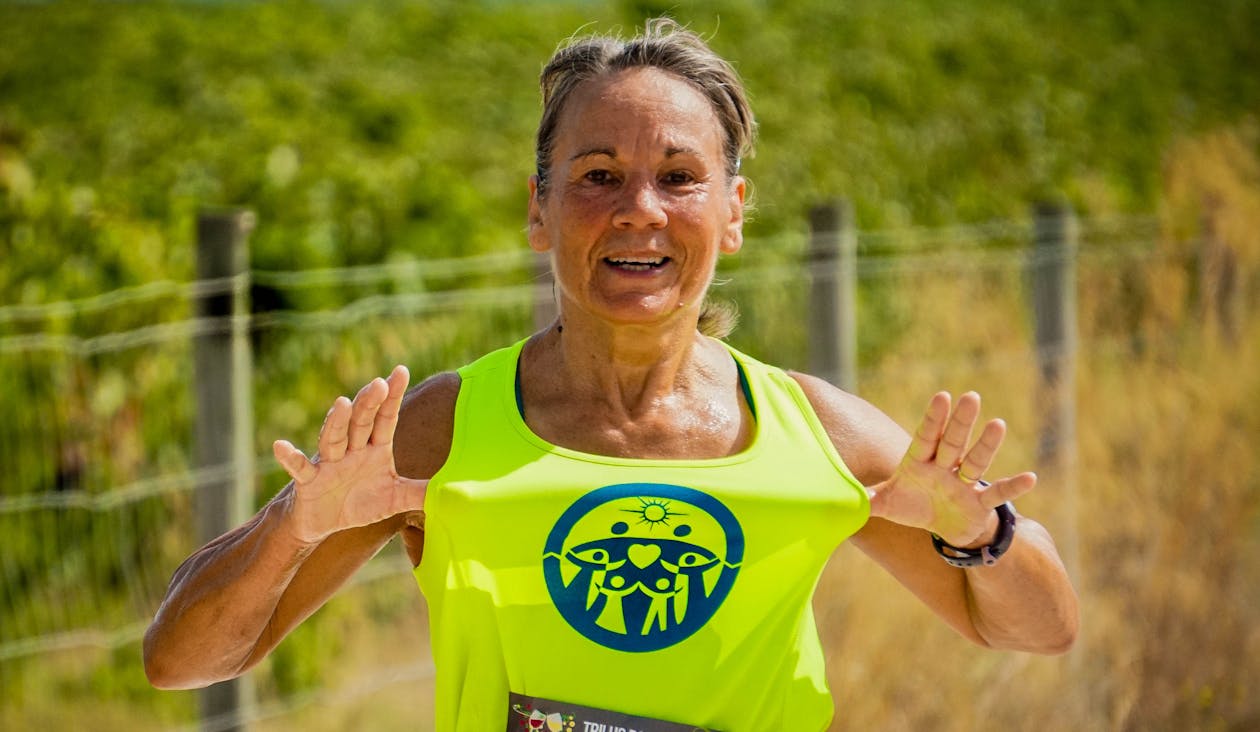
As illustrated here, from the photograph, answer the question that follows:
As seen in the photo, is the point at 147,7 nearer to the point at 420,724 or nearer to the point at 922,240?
the point at 922,240

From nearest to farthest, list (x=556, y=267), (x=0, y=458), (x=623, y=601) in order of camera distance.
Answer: (x=623, y=601), (x=556, y=267), (x=0, y=458)

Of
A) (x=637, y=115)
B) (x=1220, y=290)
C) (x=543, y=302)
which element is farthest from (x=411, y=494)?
(x=1220, y=290)

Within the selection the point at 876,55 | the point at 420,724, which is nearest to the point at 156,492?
the point at 420,724

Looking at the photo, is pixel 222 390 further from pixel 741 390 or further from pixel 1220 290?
pixel 1220 290

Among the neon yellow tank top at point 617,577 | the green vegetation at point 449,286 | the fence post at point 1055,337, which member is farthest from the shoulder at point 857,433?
the fence post at point 1055,337

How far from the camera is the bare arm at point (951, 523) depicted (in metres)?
2.17

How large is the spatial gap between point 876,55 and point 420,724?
903cm

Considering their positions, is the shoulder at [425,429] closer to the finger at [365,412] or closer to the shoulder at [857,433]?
the finger at [365,412]

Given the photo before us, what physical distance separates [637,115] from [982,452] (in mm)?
660

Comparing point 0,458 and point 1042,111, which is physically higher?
point 1042,111

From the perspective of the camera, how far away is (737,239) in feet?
7.88

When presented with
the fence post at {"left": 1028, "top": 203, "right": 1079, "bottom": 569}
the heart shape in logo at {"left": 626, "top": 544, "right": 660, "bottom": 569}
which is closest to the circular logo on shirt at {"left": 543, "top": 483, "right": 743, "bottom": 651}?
the heart shape in logo at {"left": 626, "top": 544, "right": 660, "bottom": 569}

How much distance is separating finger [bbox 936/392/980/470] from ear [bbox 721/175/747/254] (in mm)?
431

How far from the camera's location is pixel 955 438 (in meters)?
2.17
